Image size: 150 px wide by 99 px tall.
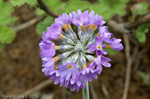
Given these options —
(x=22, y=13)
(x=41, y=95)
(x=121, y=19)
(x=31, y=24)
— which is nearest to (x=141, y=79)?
(x=121, y=19)

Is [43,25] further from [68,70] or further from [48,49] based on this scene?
[68,70]

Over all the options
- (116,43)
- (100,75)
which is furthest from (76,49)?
(100,75)

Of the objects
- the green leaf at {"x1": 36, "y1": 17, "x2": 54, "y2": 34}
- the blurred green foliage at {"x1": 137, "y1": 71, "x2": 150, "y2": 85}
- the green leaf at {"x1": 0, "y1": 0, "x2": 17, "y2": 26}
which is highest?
the green leaf at {"x1": 0, "y1": 0, "x2": 17, "y2": 26}

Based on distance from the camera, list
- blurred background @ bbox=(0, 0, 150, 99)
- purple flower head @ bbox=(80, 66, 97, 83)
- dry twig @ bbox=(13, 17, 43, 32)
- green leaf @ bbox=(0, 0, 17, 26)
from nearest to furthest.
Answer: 1. purple flower head @ bbox=(80, 66, 97, 83)
2. green leaf @ bbox=(0, 0, 17, 26)
3. blurred background @ bbox=(0, 0, 150, 99)
4. dry twig @ bbox=(13, 17, 43, 32)

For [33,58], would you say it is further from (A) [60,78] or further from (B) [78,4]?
(A) [60,78]

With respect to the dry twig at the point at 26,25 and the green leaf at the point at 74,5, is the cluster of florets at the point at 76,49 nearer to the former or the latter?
the green leaf at the point at 74,5

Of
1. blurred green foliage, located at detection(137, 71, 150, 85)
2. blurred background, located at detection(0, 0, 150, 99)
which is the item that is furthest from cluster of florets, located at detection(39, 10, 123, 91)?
blurred green foliage, located at detection(137, 71, 150, 85)

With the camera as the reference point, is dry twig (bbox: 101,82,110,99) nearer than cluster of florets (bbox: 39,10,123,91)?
No

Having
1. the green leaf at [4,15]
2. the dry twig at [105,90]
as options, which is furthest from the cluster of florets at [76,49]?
the dry twig at [105,90]

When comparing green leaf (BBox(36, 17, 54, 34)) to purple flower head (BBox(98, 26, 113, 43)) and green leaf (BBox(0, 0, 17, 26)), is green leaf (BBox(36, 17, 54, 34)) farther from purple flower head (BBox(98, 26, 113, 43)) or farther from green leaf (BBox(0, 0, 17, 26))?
green leaf (BBox(0, 0, 17, 26))
